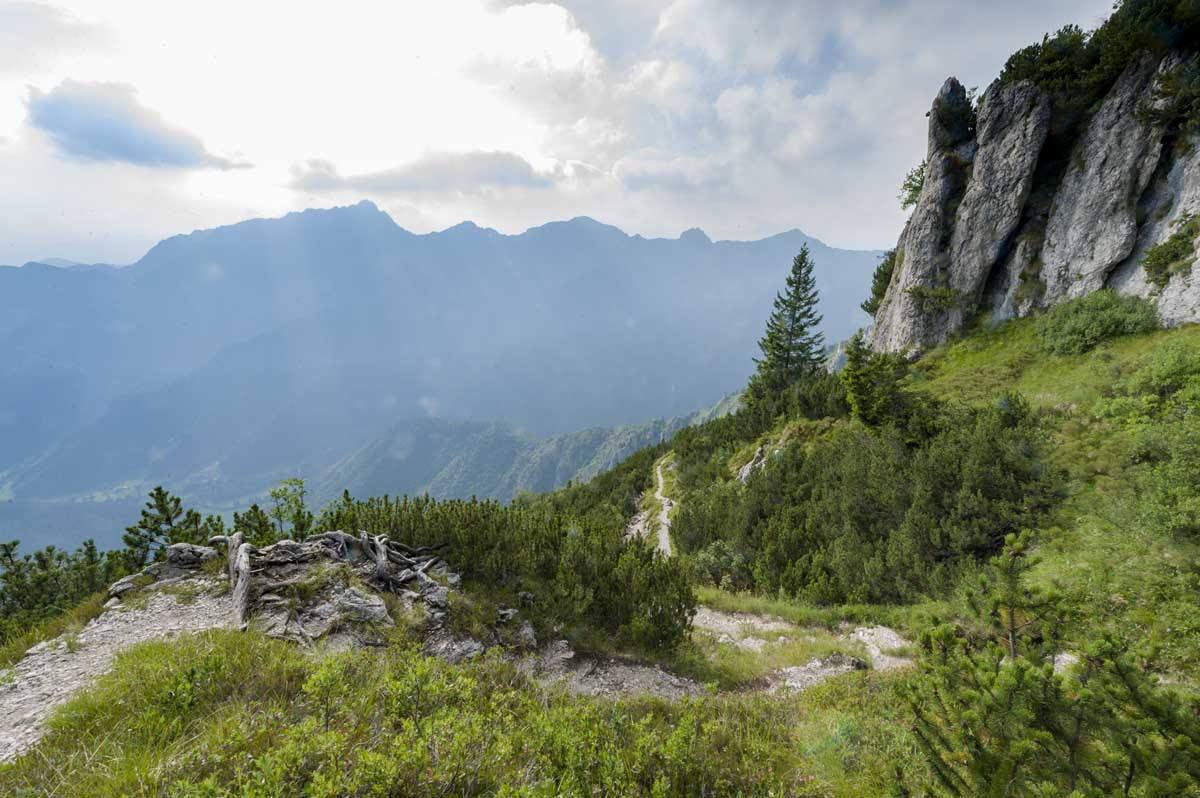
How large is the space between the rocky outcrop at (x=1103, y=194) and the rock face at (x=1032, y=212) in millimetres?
50

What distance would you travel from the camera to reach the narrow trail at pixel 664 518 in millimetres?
23344

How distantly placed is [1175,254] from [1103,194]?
5536mm

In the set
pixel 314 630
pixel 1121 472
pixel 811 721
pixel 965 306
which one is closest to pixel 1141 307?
pixel 965 306

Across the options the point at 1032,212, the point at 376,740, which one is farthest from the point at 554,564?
the point at 1032,212

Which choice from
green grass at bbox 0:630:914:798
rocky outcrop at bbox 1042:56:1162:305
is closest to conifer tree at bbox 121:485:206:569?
green grass at bbox 0:630:914:798

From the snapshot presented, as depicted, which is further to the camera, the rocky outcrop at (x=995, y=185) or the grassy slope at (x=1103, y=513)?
the rocky outcrop at (x=995, y=185)

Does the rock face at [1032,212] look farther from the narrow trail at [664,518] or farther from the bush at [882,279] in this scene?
the narrow trail at [664,518]

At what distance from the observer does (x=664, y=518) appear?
1075 inches

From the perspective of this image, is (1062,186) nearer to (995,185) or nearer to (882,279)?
(995,185)

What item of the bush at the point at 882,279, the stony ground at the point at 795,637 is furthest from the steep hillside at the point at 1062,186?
the stony ground at the point at 795,637

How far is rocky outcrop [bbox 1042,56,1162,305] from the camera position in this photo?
2028 cm

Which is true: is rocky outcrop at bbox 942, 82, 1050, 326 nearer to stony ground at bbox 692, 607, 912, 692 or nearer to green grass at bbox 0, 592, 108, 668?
stony ground at bbox 692, 607, 912, 692

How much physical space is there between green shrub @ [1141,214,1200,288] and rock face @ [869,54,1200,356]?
0.23 meters

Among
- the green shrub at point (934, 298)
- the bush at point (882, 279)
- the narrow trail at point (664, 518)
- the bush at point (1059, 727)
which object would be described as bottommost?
the narrow trail at point (664, 518)
